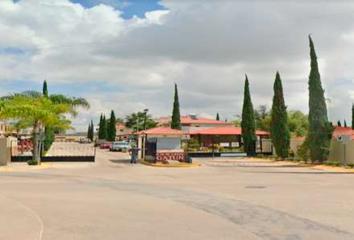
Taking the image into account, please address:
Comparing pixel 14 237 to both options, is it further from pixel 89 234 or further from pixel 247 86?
pixel 247 86

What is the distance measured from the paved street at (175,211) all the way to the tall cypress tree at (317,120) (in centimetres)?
1486

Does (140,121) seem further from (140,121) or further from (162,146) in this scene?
(162,146)

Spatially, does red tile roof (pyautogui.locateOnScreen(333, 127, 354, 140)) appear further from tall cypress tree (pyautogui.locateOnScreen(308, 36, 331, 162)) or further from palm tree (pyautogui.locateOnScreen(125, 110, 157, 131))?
palm tree (pyautogui.locateOnScreen(125, 110, 157, 131))

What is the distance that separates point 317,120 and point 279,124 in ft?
24.3

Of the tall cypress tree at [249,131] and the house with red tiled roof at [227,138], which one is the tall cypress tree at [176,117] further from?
the tall cypress tree at [249,131]

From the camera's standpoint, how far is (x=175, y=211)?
10930mm

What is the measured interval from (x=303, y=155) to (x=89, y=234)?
91.7 feet

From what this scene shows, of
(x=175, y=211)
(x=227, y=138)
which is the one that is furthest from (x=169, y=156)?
(x=227, y=138)

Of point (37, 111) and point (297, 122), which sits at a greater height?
point (297, 122)

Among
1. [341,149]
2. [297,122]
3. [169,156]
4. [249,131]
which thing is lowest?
[169,156]

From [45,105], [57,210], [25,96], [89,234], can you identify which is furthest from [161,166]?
[89,234]

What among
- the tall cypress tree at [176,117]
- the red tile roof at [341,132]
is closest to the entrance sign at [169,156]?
the red tile roof at [341,132]

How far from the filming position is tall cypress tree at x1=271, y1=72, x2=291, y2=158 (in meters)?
38.1

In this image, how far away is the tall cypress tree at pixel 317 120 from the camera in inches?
1229
